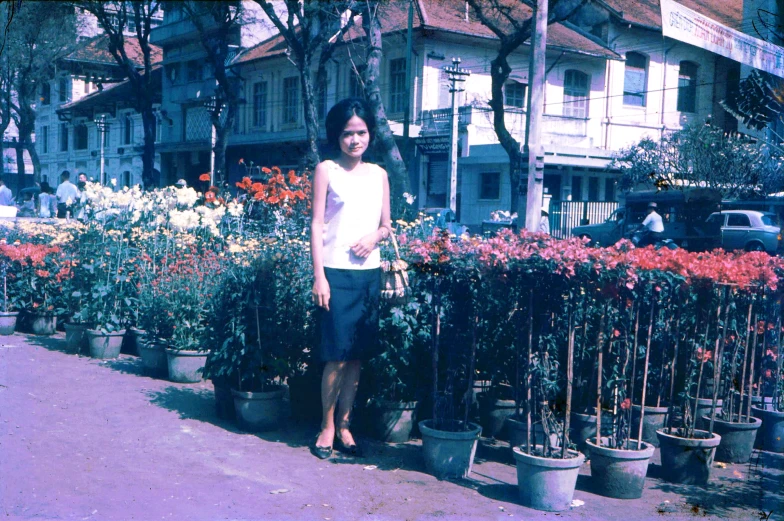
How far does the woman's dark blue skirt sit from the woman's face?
685mm

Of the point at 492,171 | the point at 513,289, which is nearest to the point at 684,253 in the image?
the point at 513,289

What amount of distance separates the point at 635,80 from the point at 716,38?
26.8 m

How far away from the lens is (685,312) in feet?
16.3

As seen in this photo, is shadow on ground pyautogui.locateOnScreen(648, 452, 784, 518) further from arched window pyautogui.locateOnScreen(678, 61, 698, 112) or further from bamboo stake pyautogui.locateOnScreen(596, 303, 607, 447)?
arched window pyautogui.locateOnScreen(678, 61, 698, 112)

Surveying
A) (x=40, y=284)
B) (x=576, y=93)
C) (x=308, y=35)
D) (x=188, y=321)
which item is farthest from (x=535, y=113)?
(x=576, y=93)

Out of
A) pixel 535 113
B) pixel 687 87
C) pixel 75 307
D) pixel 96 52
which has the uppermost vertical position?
pixel 687 87

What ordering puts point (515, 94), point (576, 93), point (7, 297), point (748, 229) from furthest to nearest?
1. point (576, 93)
2. point (515, 94)
3. point (748, 229)
4. point (7, 297)

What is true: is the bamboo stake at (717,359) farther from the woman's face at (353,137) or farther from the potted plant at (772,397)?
the woman's face at (353,137)

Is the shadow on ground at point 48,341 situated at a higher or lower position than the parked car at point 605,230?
lower

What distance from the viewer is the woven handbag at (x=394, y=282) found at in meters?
4.82

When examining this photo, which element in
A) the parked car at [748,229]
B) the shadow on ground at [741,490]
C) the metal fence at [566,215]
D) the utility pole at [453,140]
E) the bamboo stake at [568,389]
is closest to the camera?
the bamboo stake at [568,389]

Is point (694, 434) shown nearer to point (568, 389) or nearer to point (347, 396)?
point (568, 389)

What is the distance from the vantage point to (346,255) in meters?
4.51

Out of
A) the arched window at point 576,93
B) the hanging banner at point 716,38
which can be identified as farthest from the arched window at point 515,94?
the hanging banner at point 716,38
